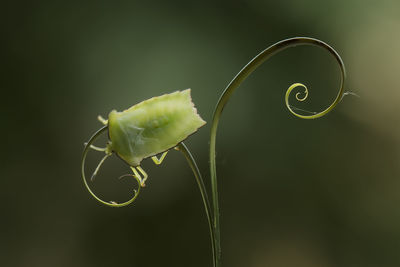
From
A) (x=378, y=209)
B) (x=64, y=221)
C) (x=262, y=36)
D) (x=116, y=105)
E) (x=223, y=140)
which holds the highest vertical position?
(x=262, y=36)

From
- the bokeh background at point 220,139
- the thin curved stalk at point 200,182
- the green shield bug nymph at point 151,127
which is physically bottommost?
the thin curved stalk at point 200,182

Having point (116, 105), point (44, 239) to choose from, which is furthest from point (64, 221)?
point (116, 105)

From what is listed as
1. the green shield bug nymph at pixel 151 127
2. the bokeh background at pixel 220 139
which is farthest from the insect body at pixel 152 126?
the bokeh background at pixel 220 139

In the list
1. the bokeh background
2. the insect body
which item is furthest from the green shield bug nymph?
the bokeh background

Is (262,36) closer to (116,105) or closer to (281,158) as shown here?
(281,158)

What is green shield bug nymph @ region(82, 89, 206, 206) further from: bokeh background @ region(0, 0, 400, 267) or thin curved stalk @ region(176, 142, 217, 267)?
bokeh background @ region(0, 0, 400, 267)

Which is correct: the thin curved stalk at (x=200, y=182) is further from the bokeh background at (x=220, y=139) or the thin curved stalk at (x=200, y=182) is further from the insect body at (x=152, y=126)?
the bokeh background at (x=220, y=139)

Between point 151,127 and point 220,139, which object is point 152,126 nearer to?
point 151,127
